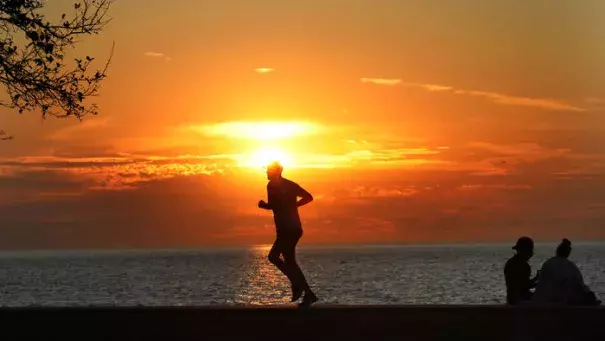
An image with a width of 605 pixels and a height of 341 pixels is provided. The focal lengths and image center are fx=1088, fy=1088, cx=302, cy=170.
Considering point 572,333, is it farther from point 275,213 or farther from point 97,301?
point 97,301

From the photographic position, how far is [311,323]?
49.1 ft

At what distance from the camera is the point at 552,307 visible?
15.1 m

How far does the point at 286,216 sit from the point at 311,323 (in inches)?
124

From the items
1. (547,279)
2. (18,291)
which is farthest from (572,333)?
(18,291)

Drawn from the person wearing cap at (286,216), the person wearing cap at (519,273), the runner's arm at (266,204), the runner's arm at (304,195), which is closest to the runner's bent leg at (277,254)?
the person wearing cap at (286,216)

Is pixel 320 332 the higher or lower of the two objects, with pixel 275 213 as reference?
lower

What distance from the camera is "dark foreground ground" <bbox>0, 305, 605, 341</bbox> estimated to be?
14.6 m

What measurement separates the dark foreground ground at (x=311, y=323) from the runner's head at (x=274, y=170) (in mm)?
2840

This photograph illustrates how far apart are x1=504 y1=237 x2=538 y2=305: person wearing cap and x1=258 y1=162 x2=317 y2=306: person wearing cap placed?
3.75 m

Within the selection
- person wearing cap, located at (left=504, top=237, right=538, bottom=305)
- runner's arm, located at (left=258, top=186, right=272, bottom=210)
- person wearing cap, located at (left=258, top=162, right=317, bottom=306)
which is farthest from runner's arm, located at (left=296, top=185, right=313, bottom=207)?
person wearing cap, located at (left=504, top=237, right=538, bottom=305)

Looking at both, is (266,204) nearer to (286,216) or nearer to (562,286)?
(286,216)

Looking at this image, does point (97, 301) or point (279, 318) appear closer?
point (279, 318)

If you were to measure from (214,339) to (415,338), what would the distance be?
2.70 meters

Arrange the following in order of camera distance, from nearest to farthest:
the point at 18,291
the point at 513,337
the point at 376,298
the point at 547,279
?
the point at 513,337 → the point at 547,279 → the point at 376,298 → the point at 18,291
